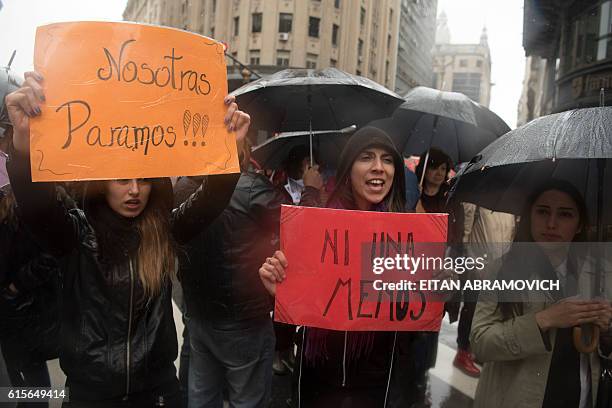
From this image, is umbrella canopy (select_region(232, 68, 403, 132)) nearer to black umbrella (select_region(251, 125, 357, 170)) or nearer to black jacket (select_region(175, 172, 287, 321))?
black umbrella (select_region(251, 125, 357, 170))

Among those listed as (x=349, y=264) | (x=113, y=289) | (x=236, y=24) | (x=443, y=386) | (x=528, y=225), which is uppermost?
(x=236, y=24)

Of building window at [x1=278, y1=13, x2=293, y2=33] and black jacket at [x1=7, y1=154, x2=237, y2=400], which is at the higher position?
building window at [x1=278, y1=13, x2=293, y2=33]

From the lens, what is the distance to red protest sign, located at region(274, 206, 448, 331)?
5.93 feet

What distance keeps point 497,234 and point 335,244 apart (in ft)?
8.15

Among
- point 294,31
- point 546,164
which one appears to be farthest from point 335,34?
point 546,164

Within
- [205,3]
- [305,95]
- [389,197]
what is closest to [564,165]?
[389,197]

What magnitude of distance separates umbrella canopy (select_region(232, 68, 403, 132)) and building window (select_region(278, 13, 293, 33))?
21961mm

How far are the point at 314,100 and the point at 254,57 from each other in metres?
22.2

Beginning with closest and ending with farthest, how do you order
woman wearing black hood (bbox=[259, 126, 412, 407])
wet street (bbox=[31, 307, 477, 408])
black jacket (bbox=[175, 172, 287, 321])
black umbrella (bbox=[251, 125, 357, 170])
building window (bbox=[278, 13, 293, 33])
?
woman wearing black hood (bbox=[259, 126, 412, 407]), black jacket (bbox=[175, 172, 287, 321]), wet street (bbox=[31, 307, 477, 408]), black umbrella (bbox=[251, 125, 357, 170]), building window (bbox=[278, 13, 293, 33])

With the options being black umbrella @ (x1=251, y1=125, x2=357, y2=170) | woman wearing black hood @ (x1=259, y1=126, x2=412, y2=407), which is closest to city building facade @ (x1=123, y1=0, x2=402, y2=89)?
black umbrella @ (x1=251, y1=125, x2=357, y2=170)

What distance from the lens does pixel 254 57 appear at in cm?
2470

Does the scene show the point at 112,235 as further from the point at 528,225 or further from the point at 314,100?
the point at 314,100

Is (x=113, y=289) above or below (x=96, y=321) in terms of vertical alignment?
above

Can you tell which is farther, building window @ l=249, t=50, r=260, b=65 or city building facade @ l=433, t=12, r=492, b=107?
city building facade @ l=433, t=12, r=492, b=107
